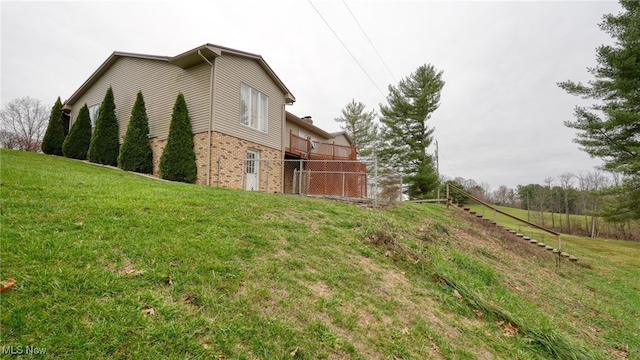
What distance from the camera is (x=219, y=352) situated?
2.12 metres

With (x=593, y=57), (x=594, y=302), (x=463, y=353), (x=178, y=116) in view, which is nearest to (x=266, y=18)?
(x=178, y=116)

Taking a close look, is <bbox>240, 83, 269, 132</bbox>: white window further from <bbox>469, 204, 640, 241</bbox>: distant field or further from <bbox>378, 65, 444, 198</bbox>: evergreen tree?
<bbox>469, 204, 640, 241</bbox>: distant field

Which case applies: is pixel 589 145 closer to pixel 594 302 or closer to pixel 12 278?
pixel 594 302

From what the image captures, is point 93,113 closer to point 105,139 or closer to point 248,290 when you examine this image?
point 105,139

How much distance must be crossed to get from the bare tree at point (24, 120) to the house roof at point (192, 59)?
68.7 ft

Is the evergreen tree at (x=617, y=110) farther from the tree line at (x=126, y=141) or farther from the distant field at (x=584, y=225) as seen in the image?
the tree line at (x=126, y=141)

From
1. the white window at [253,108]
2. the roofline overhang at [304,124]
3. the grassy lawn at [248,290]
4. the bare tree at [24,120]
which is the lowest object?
the grassy lawn at [248,290]

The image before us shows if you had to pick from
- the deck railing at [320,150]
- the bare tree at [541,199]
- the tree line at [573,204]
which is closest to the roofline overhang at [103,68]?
the deck railing at [320,150]

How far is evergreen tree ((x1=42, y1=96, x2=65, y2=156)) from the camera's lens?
1578 centimetres

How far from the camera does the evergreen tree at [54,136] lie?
15.8 metres

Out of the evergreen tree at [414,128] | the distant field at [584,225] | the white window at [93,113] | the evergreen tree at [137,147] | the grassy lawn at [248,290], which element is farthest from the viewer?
the evergreen tree at [414,128]

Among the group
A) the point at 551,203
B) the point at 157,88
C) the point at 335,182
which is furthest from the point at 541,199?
the point at 157,88

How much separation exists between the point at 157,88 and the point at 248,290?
12.6 metres

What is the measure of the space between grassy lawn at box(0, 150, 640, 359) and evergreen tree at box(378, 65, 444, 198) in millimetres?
17462
